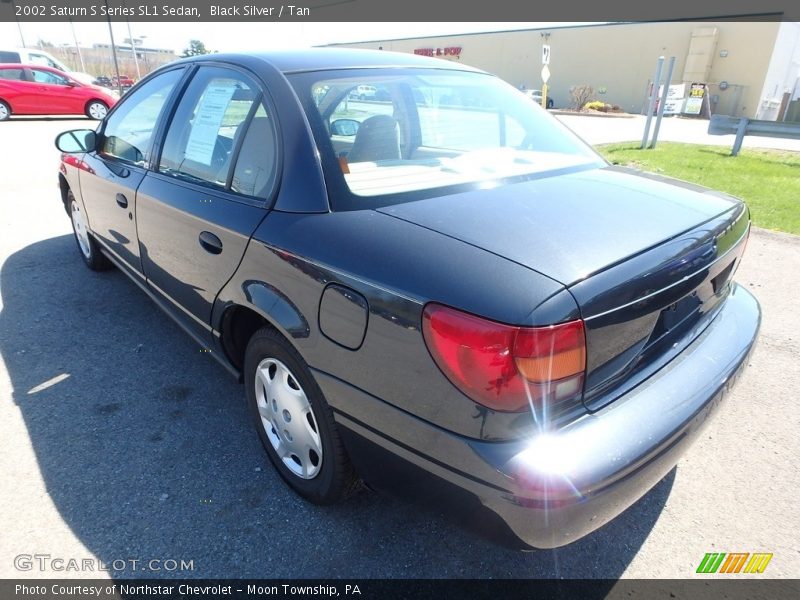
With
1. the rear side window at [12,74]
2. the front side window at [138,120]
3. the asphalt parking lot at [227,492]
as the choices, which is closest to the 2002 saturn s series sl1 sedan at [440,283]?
the front side window at [138,120]

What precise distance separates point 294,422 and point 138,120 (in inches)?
93.6

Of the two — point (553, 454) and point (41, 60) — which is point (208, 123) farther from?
point (41, 60)

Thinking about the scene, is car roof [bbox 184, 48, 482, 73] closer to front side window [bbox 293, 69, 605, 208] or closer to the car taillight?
front side window [bbox 293, 69, 605, 208]

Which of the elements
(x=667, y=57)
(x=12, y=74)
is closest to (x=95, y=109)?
(x=12, y=74)

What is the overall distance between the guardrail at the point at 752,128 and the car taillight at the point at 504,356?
11160 mm

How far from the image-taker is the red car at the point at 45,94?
1581cm

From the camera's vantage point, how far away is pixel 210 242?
2328mm

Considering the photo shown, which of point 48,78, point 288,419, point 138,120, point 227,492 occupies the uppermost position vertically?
point 138,120

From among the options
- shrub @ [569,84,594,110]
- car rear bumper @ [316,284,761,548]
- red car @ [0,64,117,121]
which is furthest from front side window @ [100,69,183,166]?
shrub @ [569,84,594,110]

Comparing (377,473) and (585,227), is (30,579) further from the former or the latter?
(585,227)

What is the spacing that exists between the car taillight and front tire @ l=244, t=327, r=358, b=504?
0.64 m

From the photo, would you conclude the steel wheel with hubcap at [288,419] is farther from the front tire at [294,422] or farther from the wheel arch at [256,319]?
the wheel arch at [256,319]

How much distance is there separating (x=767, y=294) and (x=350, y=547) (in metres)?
4.07

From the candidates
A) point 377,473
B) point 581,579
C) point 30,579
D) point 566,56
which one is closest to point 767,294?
point 581,579
